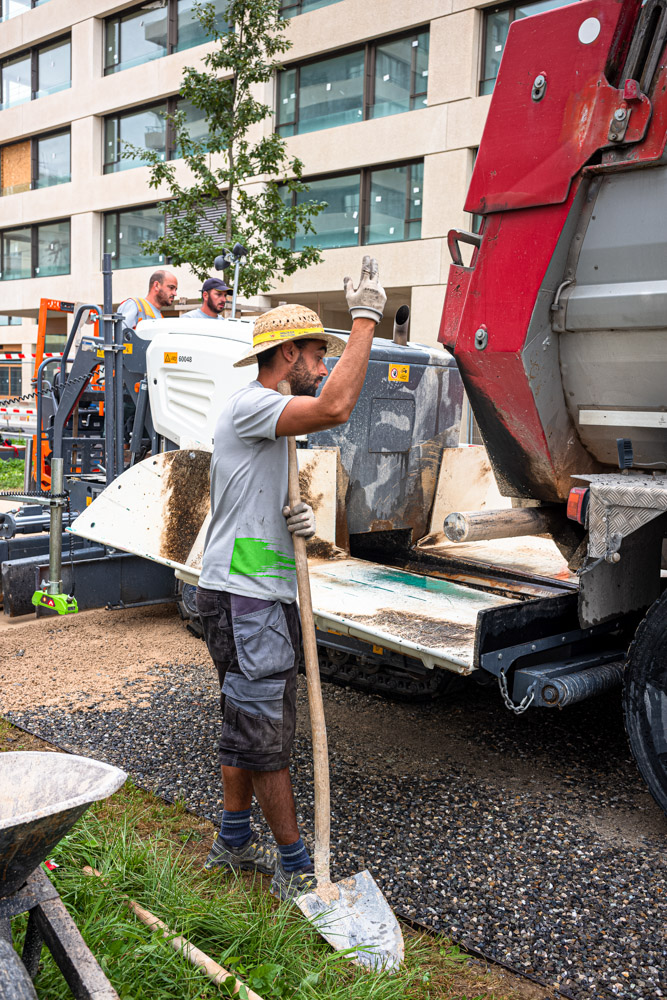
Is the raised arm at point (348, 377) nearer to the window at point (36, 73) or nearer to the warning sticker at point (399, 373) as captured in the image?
the warning sticker at point (399, 373)

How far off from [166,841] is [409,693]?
5.79 ft

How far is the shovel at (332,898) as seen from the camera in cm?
263

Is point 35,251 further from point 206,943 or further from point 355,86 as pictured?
point 206,943

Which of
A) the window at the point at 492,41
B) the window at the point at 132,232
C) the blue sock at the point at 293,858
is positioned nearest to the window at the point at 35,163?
the window at the point at 132,232

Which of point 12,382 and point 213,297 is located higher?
point 213,297

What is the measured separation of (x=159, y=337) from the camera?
19.4 ft

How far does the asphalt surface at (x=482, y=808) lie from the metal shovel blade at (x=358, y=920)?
23cm

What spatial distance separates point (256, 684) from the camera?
9.61ft

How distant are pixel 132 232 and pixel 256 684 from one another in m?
21.2

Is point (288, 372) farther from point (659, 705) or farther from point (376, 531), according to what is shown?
point (376, 531)

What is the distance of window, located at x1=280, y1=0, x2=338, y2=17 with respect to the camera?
17305 mm

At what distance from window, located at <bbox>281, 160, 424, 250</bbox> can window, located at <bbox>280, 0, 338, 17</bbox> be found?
3252 millimetres

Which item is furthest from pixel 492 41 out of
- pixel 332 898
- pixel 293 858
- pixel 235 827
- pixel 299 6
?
pixel 332 898

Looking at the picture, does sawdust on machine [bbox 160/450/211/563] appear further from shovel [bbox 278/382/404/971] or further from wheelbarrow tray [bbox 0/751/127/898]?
wheelbarrow tray [bbox 0/751/127/898]
